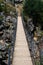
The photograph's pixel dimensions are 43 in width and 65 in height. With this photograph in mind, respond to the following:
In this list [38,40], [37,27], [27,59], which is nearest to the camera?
[27,59]

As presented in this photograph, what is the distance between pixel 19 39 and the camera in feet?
70.0

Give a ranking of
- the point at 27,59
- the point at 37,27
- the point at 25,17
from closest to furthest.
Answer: the point at 27,59 → the point at 37,27 → the point at 25,17

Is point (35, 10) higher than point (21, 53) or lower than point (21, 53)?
higher

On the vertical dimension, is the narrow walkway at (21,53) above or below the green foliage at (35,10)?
below

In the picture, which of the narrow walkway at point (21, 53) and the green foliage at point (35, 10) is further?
the green foliage at point (35, 10)

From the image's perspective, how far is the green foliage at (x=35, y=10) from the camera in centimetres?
3534

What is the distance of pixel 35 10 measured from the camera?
3588 centimetres

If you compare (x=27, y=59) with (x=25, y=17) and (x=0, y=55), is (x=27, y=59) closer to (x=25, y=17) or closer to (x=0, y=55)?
(x=0, y=55)

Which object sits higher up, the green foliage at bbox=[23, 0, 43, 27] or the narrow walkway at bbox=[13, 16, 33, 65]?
the green foliage at bbox=[23, 0, 43, 27]

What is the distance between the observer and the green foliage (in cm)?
3534

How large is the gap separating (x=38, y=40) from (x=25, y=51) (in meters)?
12.1

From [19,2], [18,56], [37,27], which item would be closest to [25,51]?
[18,56]

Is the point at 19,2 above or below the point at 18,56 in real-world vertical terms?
above

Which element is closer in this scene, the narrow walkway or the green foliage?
the narrow walkway
